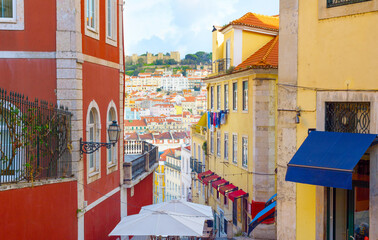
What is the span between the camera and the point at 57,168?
9.98 meters

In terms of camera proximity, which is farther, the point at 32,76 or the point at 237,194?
the point at 237,194

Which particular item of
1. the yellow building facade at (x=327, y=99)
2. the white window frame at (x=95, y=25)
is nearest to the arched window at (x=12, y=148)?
the white window frame at (x=95, y=25)

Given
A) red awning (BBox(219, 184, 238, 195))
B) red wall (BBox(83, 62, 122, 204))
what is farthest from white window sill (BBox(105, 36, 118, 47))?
red awning (BBox(219, 184, 238, 195))

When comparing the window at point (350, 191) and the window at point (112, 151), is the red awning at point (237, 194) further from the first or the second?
the window at point (350, 191)

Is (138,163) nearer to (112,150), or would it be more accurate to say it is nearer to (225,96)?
(112,150)

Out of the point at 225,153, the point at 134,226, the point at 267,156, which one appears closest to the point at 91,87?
the point at 134,226

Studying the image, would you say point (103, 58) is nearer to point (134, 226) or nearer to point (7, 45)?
point (7, 45)

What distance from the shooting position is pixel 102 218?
12.4 metres

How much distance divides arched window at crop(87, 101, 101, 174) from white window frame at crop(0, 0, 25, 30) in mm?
2338

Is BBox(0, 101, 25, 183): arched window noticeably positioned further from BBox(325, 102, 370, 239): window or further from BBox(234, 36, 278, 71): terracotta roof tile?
BBox(234, 36, 278, 71): terracotta roof tile

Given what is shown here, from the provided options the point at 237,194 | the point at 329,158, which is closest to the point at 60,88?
the point at 329,158

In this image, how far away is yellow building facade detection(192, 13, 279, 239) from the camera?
20.1 metres

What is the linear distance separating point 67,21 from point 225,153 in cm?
1598

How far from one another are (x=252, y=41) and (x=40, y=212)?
54.3 ft
